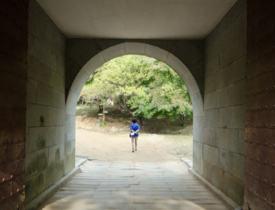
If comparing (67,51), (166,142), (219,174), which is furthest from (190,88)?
(166,142)

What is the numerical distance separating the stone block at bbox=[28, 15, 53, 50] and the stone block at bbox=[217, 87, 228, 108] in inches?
129

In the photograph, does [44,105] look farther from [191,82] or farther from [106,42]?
[191,82]

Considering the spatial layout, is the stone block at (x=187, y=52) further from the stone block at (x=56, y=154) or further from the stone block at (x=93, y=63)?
the stone block at (x=56, y=154)

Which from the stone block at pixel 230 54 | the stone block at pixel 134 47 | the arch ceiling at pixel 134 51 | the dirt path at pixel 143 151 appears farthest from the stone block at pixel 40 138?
the dirt path at pixel 143 151

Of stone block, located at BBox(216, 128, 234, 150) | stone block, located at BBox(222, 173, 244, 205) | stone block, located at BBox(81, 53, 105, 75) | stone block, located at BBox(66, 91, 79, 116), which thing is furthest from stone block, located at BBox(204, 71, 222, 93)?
stone block, located at BBox(66, 91, 79, 116)

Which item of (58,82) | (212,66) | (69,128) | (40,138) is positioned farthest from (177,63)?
(40,138)

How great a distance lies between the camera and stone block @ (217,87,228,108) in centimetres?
392

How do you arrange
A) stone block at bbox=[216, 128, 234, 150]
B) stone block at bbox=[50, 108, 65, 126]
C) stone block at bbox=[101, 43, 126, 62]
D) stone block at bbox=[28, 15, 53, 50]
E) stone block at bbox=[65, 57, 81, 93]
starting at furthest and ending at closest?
stone block at bbox=[101, 43, 126, 62], stone block at bbox=[65, 57, 81, 93], stone block at bbox=[50, 108, 65, 126], stone block at bbox=[216, 128, 234, 150], stone block at bbox=[28, 15, 53, 50]

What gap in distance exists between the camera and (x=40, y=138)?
3.74 metres

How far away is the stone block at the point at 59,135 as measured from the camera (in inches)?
177

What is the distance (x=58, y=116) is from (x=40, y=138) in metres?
0.93

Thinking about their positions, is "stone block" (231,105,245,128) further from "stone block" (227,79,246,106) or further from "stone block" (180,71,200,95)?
"stone block" (180,71,200,95)

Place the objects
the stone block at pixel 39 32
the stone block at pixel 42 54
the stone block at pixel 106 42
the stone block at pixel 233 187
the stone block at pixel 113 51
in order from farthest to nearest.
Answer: the stone block at pixel 113 51
the stone block at pixel 106 42
the stone block at pixel 42 54
the stone block at pixel 39 32
the stone block at pixel 233 187

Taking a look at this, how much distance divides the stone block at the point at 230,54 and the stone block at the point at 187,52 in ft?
3.77
